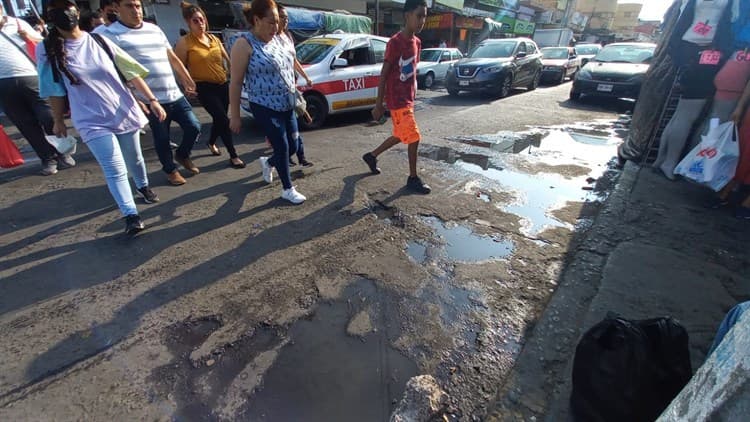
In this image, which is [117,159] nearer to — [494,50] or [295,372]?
[295,372]

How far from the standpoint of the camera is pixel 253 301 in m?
2.39

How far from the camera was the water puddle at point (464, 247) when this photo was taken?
288cm

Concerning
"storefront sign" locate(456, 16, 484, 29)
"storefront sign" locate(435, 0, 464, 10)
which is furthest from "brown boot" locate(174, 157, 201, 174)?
"storefront sign" locate(456, 16, 484, 29)

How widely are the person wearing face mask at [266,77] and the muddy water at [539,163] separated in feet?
7.50

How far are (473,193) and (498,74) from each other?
7435 mm

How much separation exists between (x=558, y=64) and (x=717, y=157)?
491 inches

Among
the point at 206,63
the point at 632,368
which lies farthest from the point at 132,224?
the point at 632,368

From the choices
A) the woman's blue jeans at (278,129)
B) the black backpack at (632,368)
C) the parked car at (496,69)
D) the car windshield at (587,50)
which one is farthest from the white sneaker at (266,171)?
the car windshield at (587,50)

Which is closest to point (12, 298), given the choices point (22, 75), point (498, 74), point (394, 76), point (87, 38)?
point (87, 38)

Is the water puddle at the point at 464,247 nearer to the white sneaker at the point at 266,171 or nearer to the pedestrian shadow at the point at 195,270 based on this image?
the pedestrian shadow at the point at 195,270

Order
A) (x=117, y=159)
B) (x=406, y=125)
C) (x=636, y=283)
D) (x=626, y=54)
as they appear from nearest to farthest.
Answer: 1. (x=636, y=283)
2. (x=117, y=159)
3. (x=406, y=125)
4. (x=626, y=54)

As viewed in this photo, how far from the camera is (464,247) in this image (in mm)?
3018

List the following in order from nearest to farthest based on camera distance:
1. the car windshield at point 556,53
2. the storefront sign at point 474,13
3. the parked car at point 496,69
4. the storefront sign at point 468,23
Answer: the parked car at point 496,69, the car windshield at point 556,53, the storefront sign at point 474,13, the storefront sign at point 468,23

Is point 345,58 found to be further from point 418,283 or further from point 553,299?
point 553,299
